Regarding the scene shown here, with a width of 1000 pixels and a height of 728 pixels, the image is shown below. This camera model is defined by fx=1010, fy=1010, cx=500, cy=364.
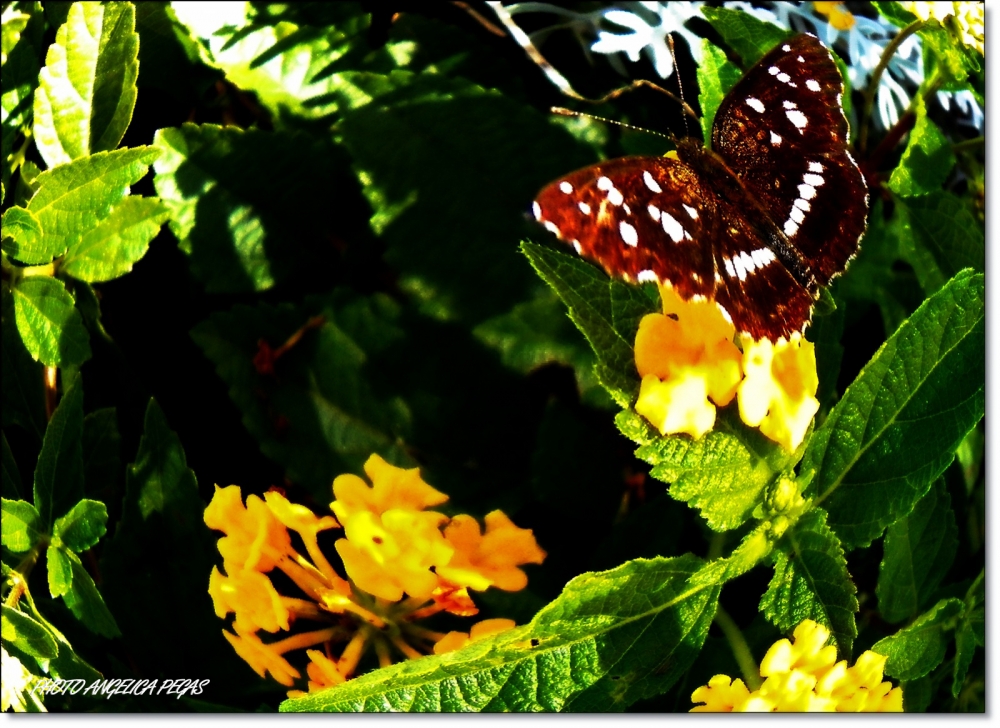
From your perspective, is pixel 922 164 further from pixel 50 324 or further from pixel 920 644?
pixel 50 324

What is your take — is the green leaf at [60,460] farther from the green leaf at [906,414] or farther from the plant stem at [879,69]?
the plant stem at [879,69]

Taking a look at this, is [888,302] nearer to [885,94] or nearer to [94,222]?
[885,94]

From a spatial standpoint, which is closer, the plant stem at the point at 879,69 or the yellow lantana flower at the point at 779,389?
the yellow lantana flower at the point at 779,389

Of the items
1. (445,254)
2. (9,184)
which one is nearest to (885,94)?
(445,254)

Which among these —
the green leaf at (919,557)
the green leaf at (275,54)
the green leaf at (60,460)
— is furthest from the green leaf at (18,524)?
the green leaf at (919,557)

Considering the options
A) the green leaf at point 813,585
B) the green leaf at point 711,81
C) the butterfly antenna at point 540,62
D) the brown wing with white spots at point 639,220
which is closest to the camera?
the brown wing with white spots at point 639,220

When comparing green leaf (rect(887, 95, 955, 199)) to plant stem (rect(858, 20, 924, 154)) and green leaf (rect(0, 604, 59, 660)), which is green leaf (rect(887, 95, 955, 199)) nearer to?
plant stem (rect(858, 20, 924, 154))
